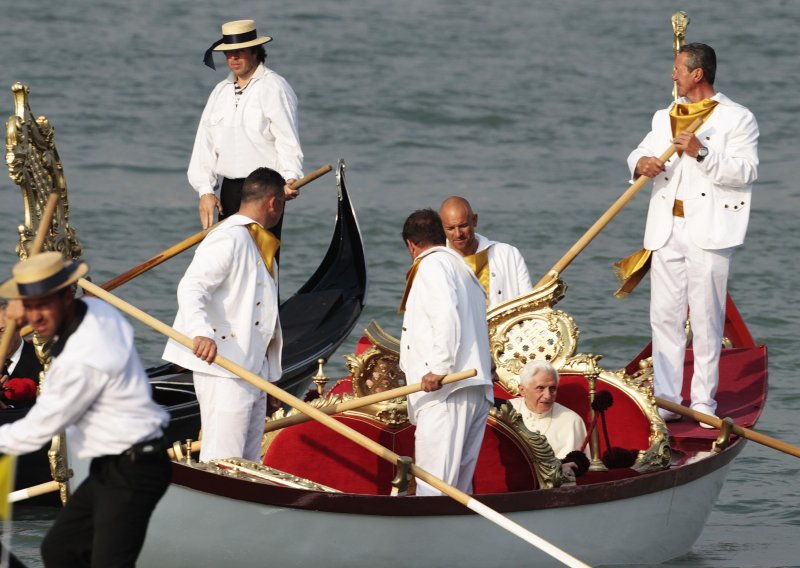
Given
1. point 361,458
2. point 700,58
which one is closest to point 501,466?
point 361,458

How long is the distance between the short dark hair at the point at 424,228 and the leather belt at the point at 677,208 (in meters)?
1.51

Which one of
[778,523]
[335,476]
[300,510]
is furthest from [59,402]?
[778,523]

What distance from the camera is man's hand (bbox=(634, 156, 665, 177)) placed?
21.6ft

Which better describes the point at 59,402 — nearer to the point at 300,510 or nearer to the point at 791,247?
the point at 300,510

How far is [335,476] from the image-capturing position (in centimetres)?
608

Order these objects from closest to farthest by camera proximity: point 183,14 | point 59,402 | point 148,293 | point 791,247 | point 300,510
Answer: point 59,402 < point 300,510 < point 148,293 < point 791,247 < point 183,14

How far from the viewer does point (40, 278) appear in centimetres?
426

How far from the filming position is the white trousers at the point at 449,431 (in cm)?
556

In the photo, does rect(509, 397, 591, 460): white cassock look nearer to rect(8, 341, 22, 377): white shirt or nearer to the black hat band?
rect(8, 341, 22, 377): white shirt

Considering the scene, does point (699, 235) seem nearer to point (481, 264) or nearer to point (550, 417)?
point (481, 264)

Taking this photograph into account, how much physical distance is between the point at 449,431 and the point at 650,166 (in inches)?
61.7

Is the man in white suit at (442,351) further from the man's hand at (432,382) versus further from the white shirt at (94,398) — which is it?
the white shirt at (94,398)

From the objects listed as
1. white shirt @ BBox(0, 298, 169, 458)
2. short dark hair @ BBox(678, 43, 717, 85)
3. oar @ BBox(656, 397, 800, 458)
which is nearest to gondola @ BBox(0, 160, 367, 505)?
oar @ BBox(656, 397, 800, 458)

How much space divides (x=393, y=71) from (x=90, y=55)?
129 inches
